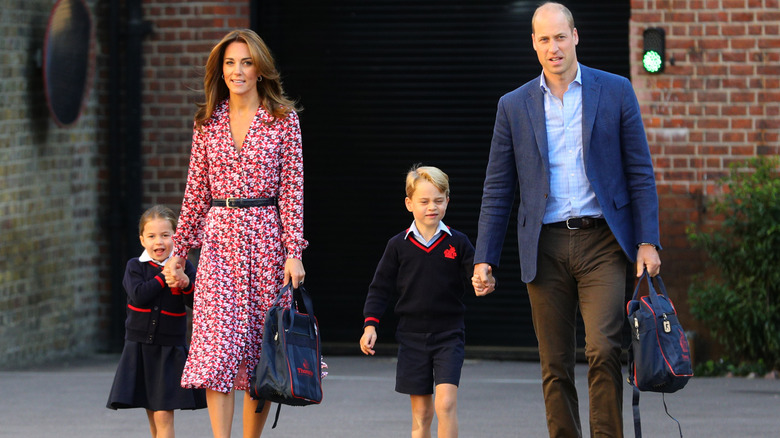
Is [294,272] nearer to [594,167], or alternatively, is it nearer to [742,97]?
[594,167]

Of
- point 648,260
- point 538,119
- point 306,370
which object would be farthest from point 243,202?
point 648,260

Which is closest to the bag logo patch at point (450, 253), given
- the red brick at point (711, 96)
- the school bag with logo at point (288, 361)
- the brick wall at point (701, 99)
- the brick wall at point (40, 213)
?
the school bag with logo at point (288, 361)

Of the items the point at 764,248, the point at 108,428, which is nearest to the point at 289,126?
the point at 108,428

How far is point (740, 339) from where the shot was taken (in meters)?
8.89

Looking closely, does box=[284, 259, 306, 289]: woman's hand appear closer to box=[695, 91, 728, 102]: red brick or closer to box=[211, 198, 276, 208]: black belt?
box=[211, 198, 276, 208]: black belt

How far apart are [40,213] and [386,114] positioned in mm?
2827

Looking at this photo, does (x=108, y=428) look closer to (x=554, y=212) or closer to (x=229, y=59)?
(x=229, y=59)

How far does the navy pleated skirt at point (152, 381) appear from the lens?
6.02 meters

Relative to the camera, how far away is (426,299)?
5996 millimetres

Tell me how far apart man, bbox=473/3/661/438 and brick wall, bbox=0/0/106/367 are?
487cm

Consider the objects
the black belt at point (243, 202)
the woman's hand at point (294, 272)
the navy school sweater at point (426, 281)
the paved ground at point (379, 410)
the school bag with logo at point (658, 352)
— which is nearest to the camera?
the school bag with logo at point (658, 352)

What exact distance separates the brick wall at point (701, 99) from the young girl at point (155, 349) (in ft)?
14.3

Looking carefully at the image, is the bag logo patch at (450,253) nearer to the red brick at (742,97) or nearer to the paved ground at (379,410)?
the paved ground at (379,410)

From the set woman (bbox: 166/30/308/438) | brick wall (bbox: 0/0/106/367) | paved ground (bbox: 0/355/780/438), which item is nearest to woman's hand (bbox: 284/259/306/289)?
woman (bbox: 166/30/308/438)
